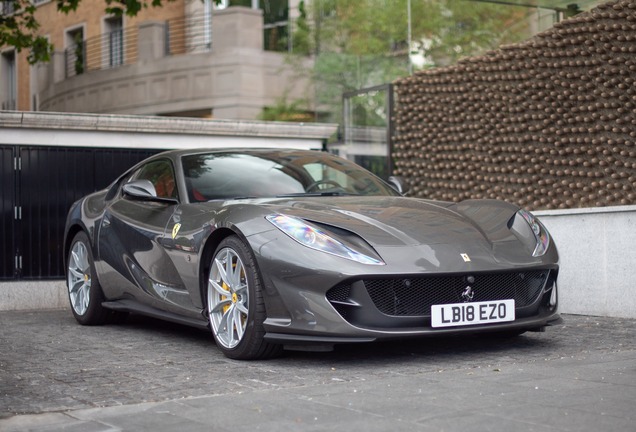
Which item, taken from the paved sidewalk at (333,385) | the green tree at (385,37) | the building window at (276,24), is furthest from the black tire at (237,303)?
the building window at (276,24)

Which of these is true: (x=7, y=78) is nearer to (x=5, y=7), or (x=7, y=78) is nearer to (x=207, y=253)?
(x=5, y=7)

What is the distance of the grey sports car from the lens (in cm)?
589

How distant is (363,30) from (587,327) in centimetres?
1589

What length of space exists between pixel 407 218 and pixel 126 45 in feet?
79.6

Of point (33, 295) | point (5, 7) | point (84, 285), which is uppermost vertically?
point (5, 7)

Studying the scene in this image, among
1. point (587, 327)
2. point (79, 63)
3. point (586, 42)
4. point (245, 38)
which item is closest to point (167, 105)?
point (245, 38)

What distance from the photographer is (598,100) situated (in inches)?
369

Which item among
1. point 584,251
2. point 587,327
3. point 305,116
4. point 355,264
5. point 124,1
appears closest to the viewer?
point 355,264

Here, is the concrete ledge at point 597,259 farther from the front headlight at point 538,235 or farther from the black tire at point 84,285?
the black tire at point 84,285

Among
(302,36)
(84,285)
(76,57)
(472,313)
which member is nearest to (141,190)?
(84,285)

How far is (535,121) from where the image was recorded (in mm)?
10188

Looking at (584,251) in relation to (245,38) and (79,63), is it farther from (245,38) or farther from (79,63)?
(79,63)

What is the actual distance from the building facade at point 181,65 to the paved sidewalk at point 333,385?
18.3 m

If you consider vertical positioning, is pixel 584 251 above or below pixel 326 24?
below
